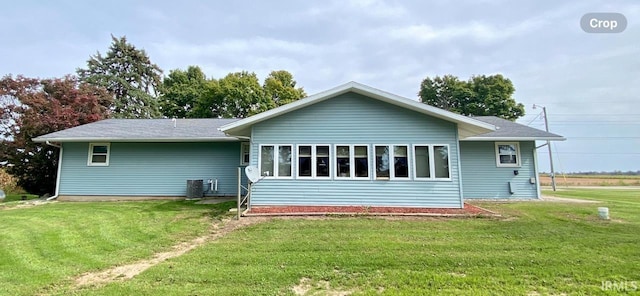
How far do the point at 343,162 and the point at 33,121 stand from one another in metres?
14.6

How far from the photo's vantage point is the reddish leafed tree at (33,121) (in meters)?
12.7

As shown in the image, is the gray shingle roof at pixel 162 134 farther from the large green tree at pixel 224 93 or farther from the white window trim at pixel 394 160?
the large green tree at pixel 224 93

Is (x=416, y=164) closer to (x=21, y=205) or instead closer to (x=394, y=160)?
(x=394, y=160)

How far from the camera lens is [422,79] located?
121ft

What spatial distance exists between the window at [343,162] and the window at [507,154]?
21.9 feet

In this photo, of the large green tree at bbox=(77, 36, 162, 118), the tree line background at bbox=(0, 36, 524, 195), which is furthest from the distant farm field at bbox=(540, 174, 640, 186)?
the large green tree at bbox=(77, 36, 162, 118)

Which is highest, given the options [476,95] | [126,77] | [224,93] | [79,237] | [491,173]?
[126,77]

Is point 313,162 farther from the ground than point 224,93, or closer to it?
closer to it

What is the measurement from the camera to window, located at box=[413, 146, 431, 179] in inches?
338

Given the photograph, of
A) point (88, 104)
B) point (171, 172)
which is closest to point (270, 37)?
point (171, 172)

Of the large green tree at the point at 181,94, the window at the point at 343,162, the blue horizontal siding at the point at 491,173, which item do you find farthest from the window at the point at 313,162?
the large green tree at the point at 181,94

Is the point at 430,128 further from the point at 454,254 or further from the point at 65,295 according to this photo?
the point at 65,295

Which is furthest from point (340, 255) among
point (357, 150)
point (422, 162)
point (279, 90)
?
point (279, 90)

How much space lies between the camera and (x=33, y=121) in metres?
12.8
